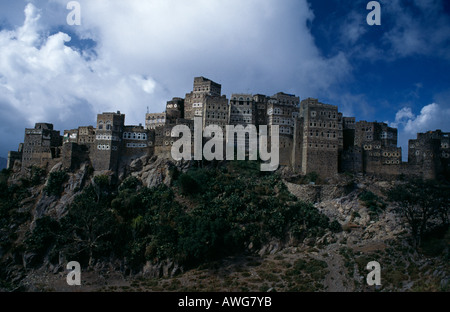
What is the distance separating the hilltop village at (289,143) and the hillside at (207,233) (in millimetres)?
3209

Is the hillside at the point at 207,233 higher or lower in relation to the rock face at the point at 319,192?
lower

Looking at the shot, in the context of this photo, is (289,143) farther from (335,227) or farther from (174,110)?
(174,110)

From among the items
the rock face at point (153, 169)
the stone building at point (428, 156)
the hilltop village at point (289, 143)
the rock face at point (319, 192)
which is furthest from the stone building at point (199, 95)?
the stone building at point (428, 156)

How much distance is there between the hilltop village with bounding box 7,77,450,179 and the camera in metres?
62.2


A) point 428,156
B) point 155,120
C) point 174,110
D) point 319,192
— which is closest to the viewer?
point 319,192

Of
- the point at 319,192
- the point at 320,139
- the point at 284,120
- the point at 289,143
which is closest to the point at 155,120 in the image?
the point at 284,120

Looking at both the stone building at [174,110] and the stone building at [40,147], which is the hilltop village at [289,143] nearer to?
the stone building at [40,147]

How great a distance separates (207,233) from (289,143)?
992 inches

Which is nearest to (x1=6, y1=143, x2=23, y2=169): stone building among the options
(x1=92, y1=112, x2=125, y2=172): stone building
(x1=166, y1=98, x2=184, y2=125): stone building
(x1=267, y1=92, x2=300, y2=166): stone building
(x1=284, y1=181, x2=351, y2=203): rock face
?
(x1=92, y1=112, x2=125, y2=172): stone building

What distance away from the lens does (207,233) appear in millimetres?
47469

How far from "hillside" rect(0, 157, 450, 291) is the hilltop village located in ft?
10.5

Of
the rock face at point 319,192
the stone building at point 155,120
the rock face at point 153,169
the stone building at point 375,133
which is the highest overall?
the stone building at point 155,120

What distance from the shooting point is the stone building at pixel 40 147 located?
Result: 212 ft

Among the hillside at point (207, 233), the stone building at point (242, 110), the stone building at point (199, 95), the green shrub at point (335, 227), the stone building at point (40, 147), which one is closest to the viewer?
the hillside at point (207, 233)
